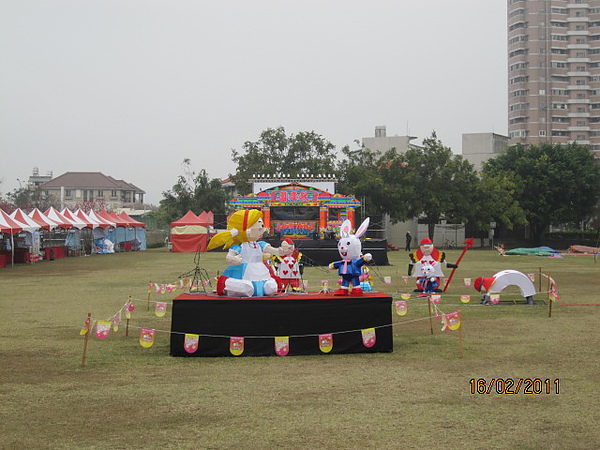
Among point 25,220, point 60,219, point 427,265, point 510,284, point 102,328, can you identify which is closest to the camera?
point 102,328

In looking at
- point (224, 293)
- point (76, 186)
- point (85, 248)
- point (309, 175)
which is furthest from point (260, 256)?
point (76, 186)

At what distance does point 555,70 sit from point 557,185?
36535mm

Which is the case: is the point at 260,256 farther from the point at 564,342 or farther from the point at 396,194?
the point at 396,194

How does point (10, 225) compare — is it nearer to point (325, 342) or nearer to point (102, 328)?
point (102, 328)

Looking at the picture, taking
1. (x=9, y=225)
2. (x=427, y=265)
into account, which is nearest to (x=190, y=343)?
(x=427, y=265)

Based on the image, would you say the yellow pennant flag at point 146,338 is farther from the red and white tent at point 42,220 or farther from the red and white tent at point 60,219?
the red and white tent at point 60,219

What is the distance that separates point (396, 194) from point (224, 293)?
130 ft

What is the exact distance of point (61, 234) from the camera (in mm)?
49344

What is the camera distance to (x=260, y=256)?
11.3 m

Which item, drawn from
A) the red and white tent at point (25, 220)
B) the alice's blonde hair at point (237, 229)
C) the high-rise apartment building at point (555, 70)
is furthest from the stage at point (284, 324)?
the high-rise apartment building at point (555, 70)

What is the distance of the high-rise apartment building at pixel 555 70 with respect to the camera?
3270 inches

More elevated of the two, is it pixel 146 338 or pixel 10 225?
pixel 10 225
